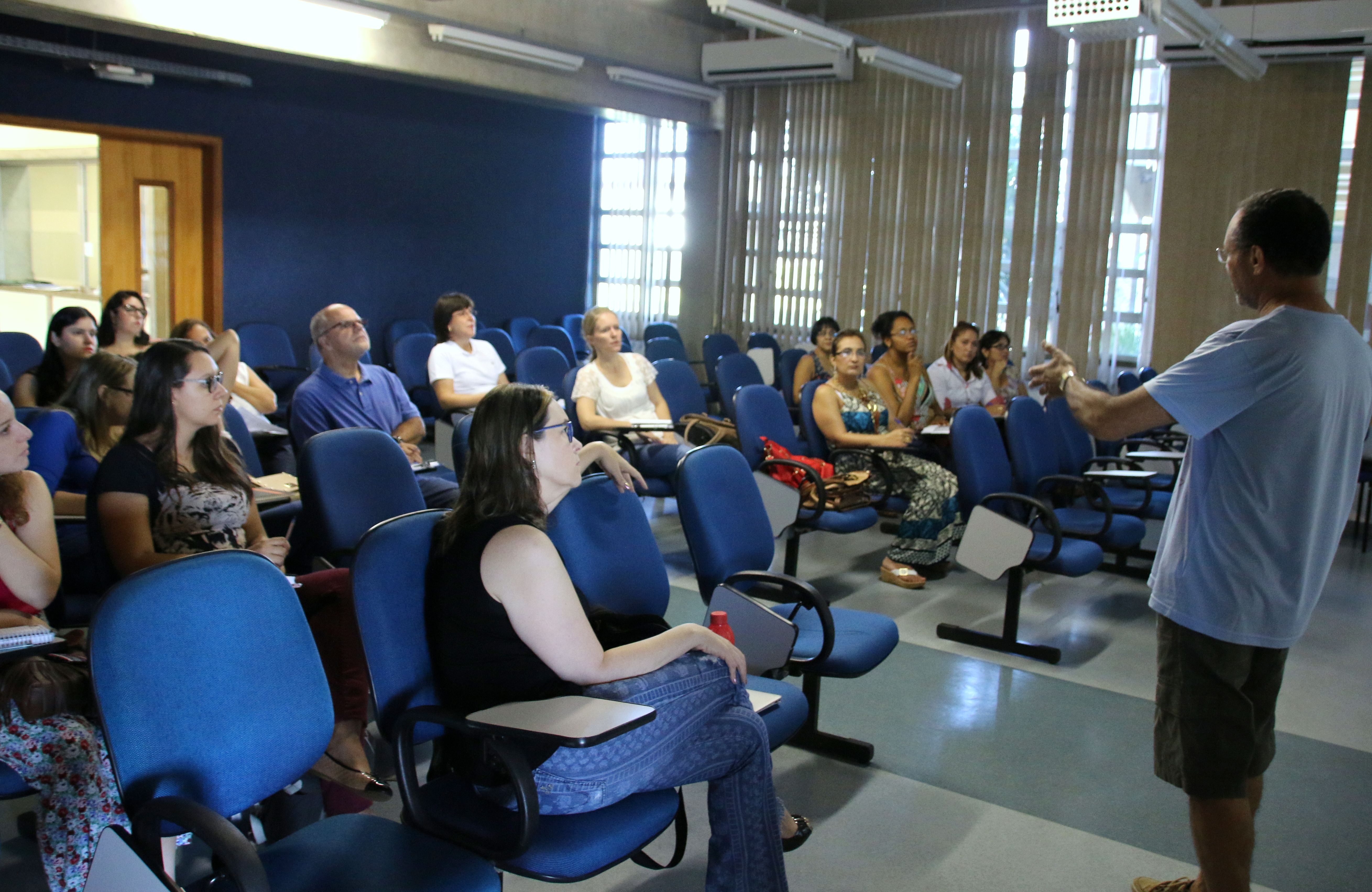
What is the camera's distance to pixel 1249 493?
7.53 ft

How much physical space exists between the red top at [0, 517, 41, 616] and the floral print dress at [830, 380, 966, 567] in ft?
12.0

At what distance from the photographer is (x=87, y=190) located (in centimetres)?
858

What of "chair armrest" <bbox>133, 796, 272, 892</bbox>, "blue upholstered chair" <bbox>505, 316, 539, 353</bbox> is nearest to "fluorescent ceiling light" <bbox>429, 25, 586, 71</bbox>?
"blue upholstered chair" <bbox>505, 316, 539, 353</bbox>

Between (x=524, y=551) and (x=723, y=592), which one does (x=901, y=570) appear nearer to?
(x=723, y=592)

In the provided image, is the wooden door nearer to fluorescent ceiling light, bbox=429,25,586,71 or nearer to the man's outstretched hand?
fluorescent ceiling light, bbox=429,25,586,71

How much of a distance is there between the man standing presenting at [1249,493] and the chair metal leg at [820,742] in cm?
100

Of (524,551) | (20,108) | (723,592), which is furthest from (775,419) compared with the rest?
(20,108)

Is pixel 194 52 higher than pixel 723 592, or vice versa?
pixel 194 52

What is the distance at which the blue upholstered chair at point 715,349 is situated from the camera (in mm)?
9047

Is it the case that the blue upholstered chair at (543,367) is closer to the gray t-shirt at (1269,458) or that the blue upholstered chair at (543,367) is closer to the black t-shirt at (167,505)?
the black t-shirt at (167,505)

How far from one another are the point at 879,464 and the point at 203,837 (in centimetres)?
405

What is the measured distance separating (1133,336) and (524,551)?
7540 mm

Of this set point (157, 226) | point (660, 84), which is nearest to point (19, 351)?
point (157, 226)

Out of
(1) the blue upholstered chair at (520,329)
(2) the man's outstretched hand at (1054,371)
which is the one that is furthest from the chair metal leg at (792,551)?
(1) the blue upholstered chair at (520,329)
